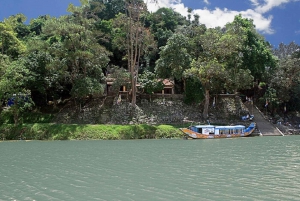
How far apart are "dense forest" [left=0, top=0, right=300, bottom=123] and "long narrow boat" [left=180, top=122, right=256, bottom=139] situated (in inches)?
242

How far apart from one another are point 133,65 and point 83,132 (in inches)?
427

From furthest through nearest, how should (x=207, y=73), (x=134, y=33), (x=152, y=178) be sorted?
(x=134, y=33)
(x=207, y=73)
(x=152, y=178)

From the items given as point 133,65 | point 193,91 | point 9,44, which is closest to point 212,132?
point 193,91

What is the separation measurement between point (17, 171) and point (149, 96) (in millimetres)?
27302

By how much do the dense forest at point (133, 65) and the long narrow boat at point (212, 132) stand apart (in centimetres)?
614

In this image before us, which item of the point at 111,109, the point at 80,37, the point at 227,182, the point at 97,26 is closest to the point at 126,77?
the point at 111,109

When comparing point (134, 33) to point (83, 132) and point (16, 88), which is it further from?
point (16, 88)

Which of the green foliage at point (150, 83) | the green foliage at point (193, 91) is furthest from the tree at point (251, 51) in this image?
the green foliage at point (150, 83)

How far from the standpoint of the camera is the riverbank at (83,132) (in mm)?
31500

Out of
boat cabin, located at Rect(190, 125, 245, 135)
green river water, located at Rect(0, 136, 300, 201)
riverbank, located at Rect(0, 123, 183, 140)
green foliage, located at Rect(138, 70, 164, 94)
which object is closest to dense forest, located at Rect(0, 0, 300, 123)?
green foliage, located at Rect(138, 70, 164, 94)

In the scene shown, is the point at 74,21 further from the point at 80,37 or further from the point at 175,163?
the point at 175,163

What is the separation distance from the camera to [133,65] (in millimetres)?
36719

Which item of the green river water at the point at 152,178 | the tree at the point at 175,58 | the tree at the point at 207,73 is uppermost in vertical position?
the tree at the point at 175,58

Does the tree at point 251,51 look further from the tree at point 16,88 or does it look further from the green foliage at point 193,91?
the tree at point 16,88
